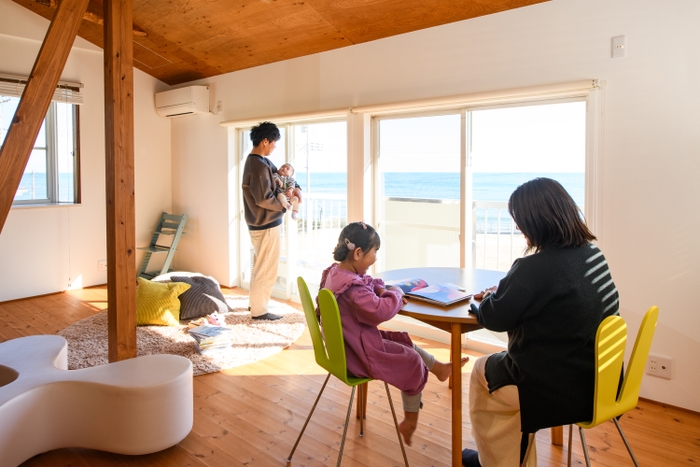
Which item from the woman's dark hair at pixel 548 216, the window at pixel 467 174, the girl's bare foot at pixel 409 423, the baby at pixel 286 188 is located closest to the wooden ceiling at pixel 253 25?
the window at pixel 467 174

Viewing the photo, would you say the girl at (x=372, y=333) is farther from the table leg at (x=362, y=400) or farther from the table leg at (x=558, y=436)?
the table leg at (x=558, y=436)

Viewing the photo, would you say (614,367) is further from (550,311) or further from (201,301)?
(201,301)

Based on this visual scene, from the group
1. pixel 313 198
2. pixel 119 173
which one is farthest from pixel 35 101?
pixel 313 198

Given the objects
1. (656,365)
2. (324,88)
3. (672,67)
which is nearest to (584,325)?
(656,365)

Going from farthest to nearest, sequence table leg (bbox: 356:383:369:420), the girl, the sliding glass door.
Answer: the sliding glass door < table leg (bbox: 356:383:369:420) < the girl

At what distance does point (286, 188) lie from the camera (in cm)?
419

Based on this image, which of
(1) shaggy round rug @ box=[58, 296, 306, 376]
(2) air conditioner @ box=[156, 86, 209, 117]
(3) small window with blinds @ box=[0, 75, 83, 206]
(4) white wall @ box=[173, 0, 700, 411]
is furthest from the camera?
(2) air conditioner @ box=[156, 86, 209, 117]

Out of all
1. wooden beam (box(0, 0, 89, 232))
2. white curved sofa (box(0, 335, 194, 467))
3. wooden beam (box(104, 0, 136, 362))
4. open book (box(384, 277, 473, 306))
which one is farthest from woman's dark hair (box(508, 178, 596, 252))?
wooden beam (box(0, 0, 89, 232))

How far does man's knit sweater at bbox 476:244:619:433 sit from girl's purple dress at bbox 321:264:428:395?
46 centimetres

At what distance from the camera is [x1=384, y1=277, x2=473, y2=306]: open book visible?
210cm

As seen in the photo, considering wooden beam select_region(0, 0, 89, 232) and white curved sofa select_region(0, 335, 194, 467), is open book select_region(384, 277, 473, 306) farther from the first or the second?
wooden beam select_region(0, 0, 89, 232)

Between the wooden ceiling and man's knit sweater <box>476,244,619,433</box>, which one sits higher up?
the wooden ceiling

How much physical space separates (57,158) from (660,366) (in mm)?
5317

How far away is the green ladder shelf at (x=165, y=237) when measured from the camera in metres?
5.61
